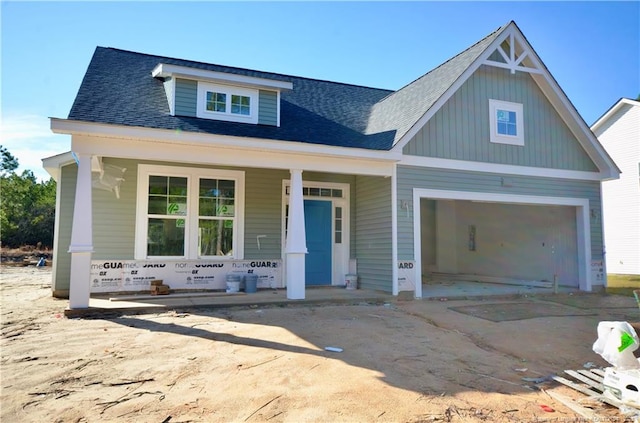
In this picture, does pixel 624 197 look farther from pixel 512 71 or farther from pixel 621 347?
pixel 621 347

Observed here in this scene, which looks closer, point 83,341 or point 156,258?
point 83,341

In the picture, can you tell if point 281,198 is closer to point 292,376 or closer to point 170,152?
point 170,152

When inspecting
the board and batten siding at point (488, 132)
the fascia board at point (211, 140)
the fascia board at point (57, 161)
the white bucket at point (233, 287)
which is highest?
the board and batten siding at point (488, 132)

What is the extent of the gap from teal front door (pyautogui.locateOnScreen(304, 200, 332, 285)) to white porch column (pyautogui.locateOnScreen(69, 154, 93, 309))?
500 cm

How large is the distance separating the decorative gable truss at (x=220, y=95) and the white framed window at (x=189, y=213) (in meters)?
1.33

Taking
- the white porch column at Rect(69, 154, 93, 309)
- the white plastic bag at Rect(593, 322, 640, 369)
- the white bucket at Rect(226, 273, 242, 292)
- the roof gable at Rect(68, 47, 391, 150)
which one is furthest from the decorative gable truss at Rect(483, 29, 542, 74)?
the white porch column at Rect(69, 154, 93, 309)

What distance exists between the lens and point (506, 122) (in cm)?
1114

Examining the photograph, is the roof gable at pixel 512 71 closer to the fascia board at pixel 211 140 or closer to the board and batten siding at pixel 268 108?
the fascia board at pixel 211 140

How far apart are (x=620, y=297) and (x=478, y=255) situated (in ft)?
17.8

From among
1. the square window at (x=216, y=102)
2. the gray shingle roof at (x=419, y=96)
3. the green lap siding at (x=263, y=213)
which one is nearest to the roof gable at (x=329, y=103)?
the gray shingle roof at (x=419, y=96)

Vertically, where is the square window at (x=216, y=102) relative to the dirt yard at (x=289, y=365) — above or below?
above

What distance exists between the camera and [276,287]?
10.5 metres

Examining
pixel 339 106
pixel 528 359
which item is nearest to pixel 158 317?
pixel 528 359

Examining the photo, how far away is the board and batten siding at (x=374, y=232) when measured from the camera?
32.6 feet
